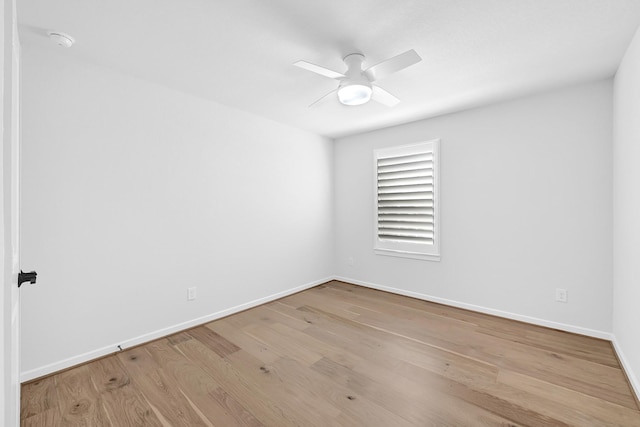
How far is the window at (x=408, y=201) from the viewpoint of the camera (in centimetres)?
360

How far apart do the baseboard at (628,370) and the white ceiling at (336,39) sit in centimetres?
230

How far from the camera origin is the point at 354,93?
2.15m

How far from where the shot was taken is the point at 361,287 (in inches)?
169

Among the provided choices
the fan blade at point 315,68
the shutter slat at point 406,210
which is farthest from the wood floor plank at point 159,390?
the shutter slat at point 406,210

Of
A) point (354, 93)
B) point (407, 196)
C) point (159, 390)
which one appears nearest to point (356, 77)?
point (354, 93)

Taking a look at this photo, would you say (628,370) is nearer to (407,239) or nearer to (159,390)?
(407,239)

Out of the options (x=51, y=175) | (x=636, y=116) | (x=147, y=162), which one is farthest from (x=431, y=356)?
(x=51, y=175)

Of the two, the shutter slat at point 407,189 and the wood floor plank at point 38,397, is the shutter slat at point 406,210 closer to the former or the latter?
the shutter slat at point 407,189

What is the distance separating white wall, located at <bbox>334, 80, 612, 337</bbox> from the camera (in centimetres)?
261

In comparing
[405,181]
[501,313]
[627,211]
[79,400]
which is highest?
[405,181]

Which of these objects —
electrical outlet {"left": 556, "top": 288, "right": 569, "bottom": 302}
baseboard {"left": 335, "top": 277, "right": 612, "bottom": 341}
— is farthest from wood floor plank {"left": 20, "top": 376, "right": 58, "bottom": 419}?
electrical outlet {"left": 556, "top": 288, "right": 569, "bottom": 302}

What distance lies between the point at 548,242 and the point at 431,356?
1.70m

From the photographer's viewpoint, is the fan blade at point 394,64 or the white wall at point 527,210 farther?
the white wall at point 527,210

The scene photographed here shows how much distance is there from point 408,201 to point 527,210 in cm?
132
